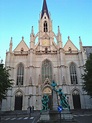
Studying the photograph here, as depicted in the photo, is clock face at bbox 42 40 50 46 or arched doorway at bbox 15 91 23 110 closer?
arched doorway at bbox 15 91 23 110

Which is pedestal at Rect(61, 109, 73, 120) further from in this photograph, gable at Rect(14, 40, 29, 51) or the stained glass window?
gable at Rect(14, 40, 29, 51)

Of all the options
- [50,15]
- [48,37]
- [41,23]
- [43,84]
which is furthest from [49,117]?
[50,15]

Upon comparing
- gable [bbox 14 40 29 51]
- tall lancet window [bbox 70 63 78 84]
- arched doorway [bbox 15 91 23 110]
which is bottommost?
arched doorway [bbox 15 91 23 110]

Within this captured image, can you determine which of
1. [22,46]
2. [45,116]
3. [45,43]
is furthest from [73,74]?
[45,116]

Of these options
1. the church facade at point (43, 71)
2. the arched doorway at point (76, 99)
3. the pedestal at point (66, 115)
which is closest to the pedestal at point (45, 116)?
the pedestal at point (66, 115)

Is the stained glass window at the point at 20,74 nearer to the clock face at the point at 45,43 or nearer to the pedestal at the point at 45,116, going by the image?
the clock face at the point at 45,43

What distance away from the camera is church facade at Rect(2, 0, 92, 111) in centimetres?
2873

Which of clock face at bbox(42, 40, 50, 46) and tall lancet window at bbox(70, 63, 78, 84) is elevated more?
clock face at bbox(42, 40, 50, 46)

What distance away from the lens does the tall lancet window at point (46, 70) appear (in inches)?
1257

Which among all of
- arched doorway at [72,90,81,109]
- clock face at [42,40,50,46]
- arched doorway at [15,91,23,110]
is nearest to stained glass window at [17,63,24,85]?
arched doorway at [15,91,23,110]

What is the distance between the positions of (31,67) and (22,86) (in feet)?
16.6

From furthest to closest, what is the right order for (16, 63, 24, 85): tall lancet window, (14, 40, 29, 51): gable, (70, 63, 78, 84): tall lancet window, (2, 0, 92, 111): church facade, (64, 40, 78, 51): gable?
(64, 40, 78, 51): gable, (14, 40, 29, 51): gable, (70, 63, 78, 84): tall lancet window, (16, 63, 24, 85): tall lancet window, (2, 0, 92, 111): church facade

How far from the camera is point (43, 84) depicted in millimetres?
30203

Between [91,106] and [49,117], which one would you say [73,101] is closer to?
[91,106]
